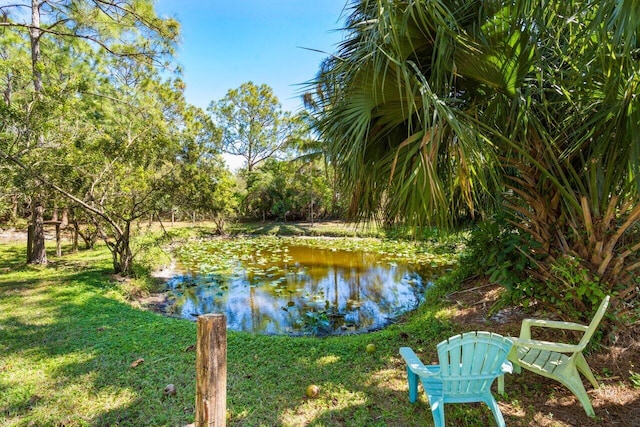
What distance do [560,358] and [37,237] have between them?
936 cm

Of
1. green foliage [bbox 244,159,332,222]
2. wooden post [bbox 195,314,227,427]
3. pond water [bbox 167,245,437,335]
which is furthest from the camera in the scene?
green foliage [bbox 244,159,332,222]

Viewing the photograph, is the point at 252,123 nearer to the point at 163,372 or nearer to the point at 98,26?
the point at 98,26

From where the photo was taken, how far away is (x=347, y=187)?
3037 mm

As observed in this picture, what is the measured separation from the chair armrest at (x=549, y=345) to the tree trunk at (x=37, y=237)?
29.4 feet

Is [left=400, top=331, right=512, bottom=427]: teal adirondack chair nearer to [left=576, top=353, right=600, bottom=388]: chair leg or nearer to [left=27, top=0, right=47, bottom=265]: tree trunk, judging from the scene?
[left=576, top=353, right=600, bottom=388]: chair leg

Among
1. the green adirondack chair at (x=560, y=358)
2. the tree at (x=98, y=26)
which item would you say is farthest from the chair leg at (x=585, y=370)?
the tree at (x=98, y=26)

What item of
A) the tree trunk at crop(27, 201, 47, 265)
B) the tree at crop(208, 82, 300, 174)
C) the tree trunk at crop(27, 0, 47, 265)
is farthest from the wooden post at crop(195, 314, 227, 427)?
the tree at crop(208, 82, 300, 174)

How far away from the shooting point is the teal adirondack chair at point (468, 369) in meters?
1.85

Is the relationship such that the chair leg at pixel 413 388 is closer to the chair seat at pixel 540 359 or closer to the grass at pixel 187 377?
the grass at pixel 187 377

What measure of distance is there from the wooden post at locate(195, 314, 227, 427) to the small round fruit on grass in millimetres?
1059

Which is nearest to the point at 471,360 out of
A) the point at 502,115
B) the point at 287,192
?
the point at 502,115

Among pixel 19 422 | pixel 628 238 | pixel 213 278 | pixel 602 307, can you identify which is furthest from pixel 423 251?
pixel 19 422

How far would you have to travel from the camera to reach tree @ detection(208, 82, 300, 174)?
76.2ft

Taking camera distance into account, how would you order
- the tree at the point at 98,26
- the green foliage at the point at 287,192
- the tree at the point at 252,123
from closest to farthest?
the tree at the point at 98,26 < the green foliage at the point at 287,192 < the tree at the point at 252,123
